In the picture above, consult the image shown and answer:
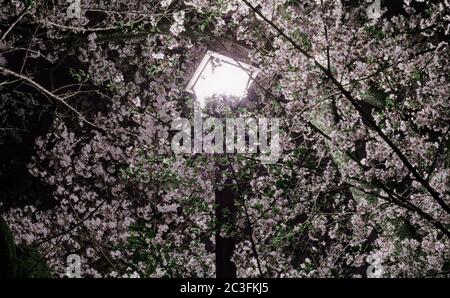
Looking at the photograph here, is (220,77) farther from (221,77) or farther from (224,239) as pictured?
(224,239)

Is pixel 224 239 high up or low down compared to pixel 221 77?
down

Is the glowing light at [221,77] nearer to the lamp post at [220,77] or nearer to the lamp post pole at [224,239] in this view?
the lamp post at [220,77]

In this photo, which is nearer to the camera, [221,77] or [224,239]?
[221,77]

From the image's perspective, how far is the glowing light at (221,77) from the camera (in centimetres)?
404

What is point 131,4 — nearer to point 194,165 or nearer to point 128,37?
point 128,37

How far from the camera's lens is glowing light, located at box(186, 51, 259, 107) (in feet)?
13.3

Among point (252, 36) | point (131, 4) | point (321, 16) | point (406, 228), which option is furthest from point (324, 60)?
point (131, 4)

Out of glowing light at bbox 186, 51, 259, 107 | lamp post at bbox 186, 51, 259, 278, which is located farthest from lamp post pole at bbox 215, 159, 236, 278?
glowing light at bbox 186, 51, 259, 107

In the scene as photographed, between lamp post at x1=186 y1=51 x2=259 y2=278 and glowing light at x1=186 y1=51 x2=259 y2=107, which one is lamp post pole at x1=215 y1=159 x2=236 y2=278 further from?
glowing light at x1=186 y1=51 x2=259 y2=107

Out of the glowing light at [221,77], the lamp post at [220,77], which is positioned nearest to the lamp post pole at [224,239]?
the lamp post at [220,77]

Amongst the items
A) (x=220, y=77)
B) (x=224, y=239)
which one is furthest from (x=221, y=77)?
(x=224, y=239)

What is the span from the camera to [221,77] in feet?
13.4

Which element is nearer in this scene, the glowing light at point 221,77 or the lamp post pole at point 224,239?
the glowing light at point 221,77

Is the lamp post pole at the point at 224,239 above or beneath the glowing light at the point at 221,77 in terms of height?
beneath
